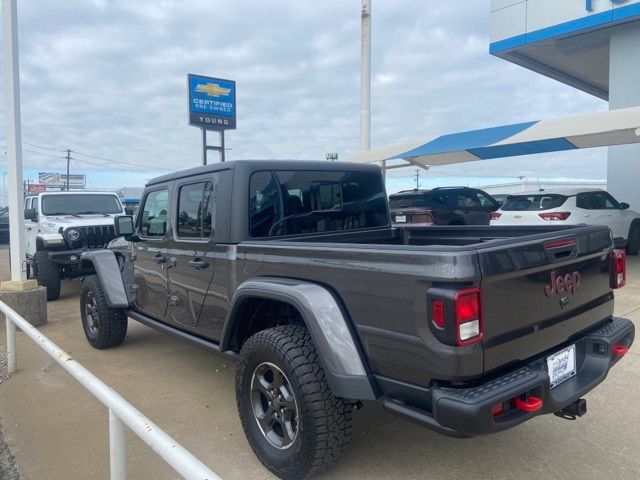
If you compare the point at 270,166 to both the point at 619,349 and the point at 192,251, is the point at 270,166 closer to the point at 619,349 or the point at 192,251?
the point at 192,251

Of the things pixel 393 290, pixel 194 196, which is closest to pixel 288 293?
pixel 393 290

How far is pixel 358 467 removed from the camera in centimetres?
295

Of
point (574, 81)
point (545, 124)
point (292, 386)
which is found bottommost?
point (292, 386)

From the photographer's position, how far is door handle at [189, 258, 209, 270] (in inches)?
140

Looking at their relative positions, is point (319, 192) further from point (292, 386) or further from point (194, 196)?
point (292, 386)

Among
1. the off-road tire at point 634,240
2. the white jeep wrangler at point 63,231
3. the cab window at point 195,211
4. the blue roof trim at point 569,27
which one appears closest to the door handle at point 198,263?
the cab window at point 195,211

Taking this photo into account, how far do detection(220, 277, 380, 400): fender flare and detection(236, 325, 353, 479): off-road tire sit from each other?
126 mm

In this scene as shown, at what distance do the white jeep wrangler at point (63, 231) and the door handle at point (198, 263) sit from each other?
4.41 meters

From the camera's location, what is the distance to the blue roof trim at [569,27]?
1093 cm

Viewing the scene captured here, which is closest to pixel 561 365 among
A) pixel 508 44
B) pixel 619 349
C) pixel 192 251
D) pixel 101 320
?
pixel 619 349

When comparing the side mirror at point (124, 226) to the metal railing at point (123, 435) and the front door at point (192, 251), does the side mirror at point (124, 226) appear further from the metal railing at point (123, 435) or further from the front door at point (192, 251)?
the metal railing at point (123, 435)

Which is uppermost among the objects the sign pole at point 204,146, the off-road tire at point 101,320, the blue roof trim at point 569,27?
the blue roof trim at point 569,27

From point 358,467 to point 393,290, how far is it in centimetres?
128

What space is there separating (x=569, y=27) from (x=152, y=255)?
37.9 ft
